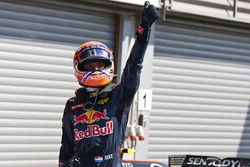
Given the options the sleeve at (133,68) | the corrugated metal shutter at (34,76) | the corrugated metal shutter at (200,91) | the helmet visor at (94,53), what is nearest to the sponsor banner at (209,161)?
the sleeve at (133,68)

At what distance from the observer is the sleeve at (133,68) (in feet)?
12.3

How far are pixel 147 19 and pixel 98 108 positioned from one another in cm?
75

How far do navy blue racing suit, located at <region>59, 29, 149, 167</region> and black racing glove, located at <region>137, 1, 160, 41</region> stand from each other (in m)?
0.02

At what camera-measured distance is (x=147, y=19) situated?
12.0 ft

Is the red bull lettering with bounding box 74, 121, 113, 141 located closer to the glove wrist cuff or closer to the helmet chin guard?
the helmet chin guard

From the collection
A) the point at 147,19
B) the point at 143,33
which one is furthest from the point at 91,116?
the point at 147,19

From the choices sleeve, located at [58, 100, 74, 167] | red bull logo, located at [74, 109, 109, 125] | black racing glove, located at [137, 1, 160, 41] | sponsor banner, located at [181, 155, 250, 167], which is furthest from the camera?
sponsor banner, located at [181, 155, 250, 167]

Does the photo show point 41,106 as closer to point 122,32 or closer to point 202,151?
point 122,32

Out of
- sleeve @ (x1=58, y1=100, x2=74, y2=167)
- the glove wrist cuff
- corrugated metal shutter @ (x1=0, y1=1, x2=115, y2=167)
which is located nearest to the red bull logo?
sleeve @ (x1=58, y1=100, x2=74, y2=167)

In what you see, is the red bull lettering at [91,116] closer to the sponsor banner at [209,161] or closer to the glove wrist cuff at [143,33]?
the glove wrist cuff at [143,33]

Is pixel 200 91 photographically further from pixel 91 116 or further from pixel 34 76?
pixel 91 116

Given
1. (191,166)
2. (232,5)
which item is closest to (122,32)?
(232,5)

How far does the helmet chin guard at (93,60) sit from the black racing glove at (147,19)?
0.39m

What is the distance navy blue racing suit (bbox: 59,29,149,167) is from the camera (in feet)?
12.6
